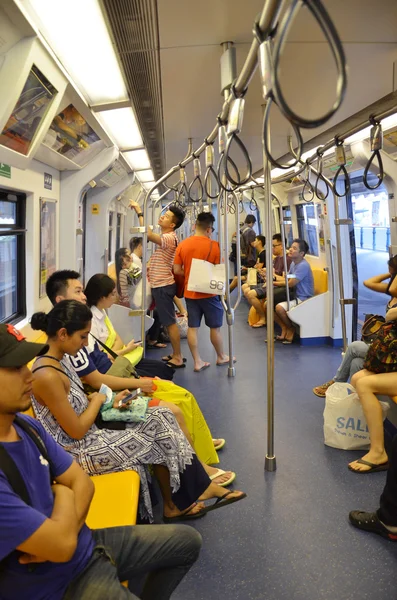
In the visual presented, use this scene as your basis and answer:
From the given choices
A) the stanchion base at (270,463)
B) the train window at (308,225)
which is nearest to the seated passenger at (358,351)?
the stanchion base at (270,463)

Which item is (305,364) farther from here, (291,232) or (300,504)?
(291,232)

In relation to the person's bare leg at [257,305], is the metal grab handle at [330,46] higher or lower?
higher

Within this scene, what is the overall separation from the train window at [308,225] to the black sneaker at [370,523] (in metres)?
6.10

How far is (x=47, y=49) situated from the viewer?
2.40 m

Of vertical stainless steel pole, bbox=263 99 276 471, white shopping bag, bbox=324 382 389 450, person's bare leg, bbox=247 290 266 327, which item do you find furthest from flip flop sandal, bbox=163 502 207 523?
person's bare leg, bbox=247 290 266 327

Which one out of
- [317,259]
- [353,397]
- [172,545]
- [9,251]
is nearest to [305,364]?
[353,397]

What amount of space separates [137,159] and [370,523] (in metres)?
5.50

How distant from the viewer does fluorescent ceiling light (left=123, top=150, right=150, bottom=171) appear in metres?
6.23

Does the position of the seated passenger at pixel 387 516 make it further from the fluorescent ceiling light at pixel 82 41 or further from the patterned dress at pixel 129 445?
the fluorescent ceiling light at pixel 82 41

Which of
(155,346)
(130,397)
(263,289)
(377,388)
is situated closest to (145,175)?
(263,289)

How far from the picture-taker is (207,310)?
5.69m

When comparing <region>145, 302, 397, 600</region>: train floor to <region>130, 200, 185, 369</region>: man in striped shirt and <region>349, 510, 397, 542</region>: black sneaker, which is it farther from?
<region>130, 200, 185, 369</region>: man in striped shirt

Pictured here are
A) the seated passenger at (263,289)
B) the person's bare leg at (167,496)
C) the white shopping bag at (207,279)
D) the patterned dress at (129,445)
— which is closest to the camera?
the patterned dress at (129,445)

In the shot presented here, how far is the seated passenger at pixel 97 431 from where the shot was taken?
233 centimetres
